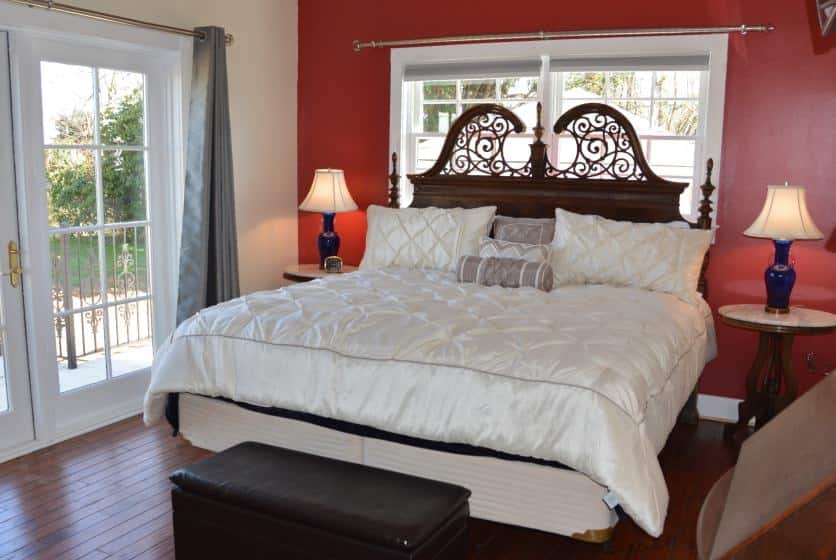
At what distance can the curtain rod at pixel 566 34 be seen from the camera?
421 cm

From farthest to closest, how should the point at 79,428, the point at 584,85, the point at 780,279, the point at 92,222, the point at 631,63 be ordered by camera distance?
1. the point at 584,85
2. the point at 631,63
3. the point at 92,222
4. the point at 79,428
5. the point at 780,279

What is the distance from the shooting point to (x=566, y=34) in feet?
15.1

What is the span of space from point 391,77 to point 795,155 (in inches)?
97.1

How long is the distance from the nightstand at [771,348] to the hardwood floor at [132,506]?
0.85 ft

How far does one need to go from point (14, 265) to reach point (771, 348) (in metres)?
3.69

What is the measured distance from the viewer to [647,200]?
445 cm

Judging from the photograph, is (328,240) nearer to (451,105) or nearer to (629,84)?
(451,105)

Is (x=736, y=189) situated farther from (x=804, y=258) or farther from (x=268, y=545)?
(x=268, y=545)

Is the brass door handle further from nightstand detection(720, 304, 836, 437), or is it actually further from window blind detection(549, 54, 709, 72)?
nightstand detection(720, 304, 836, 437)

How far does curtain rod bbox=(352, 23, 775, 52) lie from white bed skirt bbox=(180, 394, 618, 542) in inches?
108

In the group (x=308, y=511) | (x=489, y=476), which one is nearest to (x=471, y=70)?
(x=489, y=476)

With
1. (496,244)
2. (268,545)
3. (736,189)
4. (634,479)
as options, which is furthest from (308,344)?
(736,189)

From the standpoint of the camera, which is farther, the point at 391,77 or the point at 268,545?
the point at 391,77

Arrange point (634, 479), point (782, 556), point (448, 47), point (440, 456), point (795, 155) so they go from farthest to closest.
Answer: point (448, 47) → point (795, 155) → point (440, 456) → point (634, 479) → point (782, 556)
